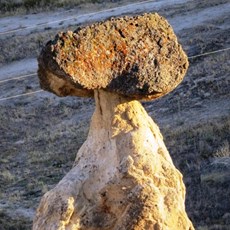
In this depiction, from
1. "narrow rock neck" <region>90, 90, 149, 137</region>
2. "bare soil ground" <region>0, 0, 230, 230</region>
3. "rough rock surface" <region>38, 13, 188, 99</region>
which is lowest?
"bare soil ground" <region>0, 0, 230, 230</region>

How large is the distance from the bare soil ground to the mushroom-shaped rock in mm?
7480

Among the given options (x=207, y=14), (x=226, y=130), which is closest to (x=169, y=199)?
(x=226, y=130)

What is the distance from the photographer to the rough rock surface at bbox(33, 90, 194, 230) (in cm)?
612

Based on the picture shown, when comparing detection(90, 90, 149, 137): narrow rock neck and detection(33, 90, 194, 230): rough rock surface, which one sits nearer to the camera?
detection(33, 90, 194, 230): rough rock surface

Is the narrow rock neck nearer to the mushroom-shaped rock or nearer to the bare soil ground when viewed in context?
the mushroom-shaped rock

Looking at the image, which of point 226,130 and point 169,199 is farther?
point 226,130

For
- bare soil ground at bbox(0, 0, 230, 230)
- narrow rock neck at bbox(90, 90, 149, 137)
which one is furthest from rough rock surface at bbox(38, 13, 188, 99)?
bare soil ground at bbox(0, 0, 230, 230)

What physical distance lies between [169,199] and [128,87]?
69 cm

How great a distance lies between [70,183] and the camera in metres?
6.32

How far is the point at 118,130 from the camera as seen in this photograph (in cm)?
643

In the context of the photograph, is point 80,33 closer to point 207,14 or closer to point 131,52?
point 131,52

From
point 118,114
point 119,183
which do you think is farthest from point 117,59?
point 119,183

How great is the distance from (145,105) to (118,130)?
17.0 meters

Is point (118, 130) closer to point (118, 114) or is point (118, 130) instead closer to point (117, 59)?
point (118, 114)
